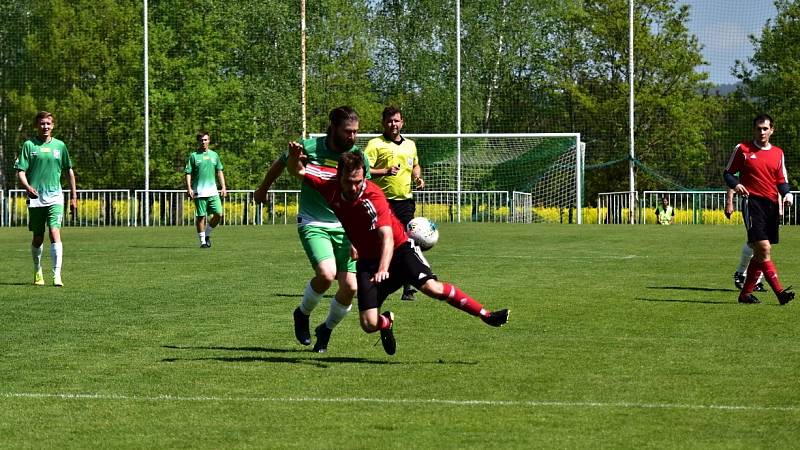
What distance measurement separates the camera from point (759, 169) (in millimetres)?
15062

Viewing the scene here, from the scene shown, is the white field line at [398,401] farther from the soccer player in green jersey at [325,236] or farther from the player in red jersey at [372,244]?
the soccer player in green jersey at [325,236]

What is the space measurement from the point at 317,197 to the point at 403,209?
Answer: 14.1 ft

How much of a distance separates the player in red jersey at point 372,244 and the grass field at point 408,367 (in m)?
0.39

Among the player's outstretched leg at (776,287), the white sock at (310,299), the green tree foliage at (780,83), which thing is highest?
the green tree foliage at (780,83)

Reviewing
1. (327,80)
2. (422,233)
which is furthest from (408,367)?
(327,80)

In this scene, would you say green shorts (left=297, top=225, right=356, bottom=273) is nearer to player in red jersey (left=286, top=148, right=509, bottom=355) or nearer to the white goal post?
player in red jersey (left=286, top=148, right=509, bottom=355)

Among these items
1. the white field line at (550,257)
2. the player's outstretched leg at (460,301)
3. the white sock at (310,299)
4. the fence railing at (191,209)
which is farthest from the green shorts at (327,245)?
the fence railing at (191,209)

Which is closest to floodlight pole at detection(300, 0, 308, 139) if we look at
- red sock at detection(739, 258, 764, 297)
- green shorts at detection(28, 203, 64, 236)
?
green shorts at detection(28, 203, 64, 236)

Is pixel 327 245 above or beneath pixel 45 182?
beneath

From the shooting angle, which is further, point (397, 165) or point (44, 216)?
point (44, 216)

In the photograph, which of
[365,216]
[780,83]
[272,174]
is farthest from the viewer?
[780,83]

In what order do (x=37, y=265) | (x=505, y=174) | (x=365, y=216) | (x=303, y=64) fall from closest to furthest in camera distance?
1. (x=365, y=216)
2. (x=37, y=265)
3. (x=505, y=174)
4. (x=303, y=64)

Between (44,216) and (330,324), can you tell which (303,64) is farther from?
(330,324)

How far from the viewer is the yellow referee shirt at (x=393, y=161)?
14.9 meters
